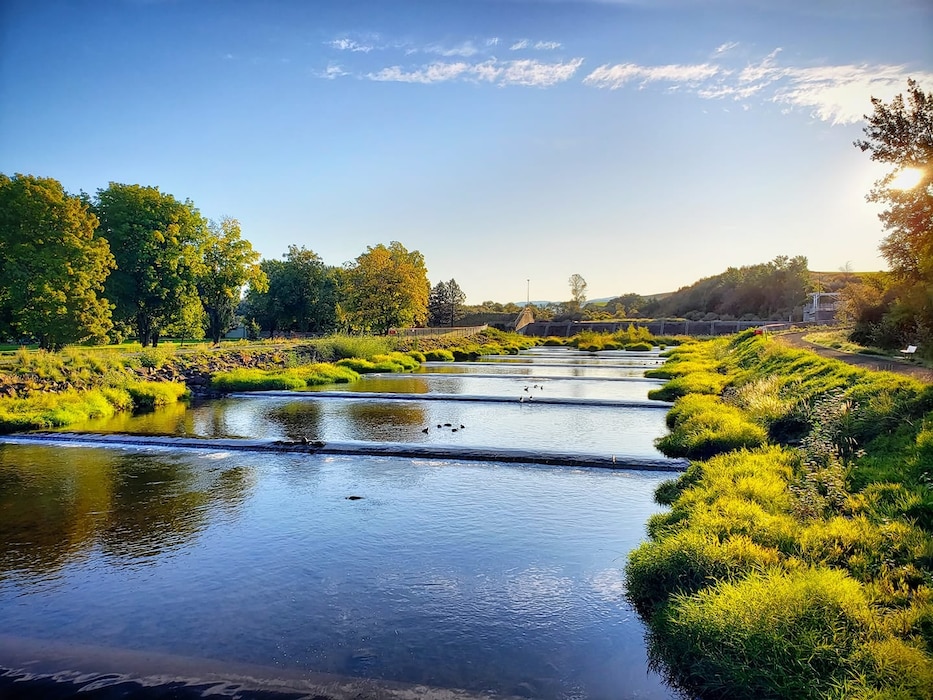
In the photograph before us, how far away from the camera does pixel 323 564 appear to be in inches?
281

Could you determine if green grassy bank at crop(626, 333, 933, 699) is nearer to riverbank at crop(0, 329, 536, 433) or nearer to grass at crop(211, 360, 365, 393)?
riverbank at crop(0, 329, 536, 433)

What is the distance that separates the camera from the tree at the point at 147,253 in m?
33.9

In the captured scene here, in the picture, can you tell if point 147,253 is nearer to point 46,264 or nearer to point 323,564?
point 46,264

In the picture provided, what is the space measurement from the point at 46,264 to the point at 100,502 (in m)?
22.6

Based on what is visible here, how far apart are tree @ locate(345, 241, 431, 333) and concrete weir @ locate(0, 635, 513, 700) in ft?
142

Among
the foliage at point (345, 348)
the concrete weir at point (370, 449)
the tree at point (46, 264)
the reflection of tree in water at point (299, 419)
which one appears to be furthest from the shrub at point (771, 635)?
the foliage at point (345, 348)

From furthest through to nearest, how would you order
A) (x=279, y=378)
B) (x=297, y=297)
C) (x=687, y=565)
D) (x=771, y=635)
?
1. (x=297, y=297)
2. (x=279, y=378)
3. (x=687, y=565)
4. (x=771, y=635)

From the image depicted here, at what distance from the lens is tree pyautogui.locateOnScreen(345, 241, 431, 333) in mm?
47844

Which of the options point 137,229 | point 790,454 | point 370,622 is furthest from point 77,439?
point 137,229

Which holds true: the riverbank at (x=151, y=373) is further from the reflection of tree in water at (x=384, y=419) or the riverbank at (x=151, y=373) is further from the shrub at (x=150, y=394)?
the reflection of tree in water at (x=384, y=419)

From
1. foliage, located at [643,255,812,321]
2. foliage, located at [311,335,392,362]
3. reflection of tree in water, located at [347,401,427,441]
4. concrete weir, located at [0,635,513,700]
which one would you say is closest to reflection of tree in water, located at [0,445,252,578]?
concrete weir, located at [0,635,513,700]

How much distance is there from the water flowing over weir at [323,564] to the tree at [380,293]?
33470 mm

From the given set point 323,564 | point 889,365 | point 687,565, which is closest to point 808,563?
point 687,565

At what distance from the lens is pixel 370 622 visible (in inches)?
225
